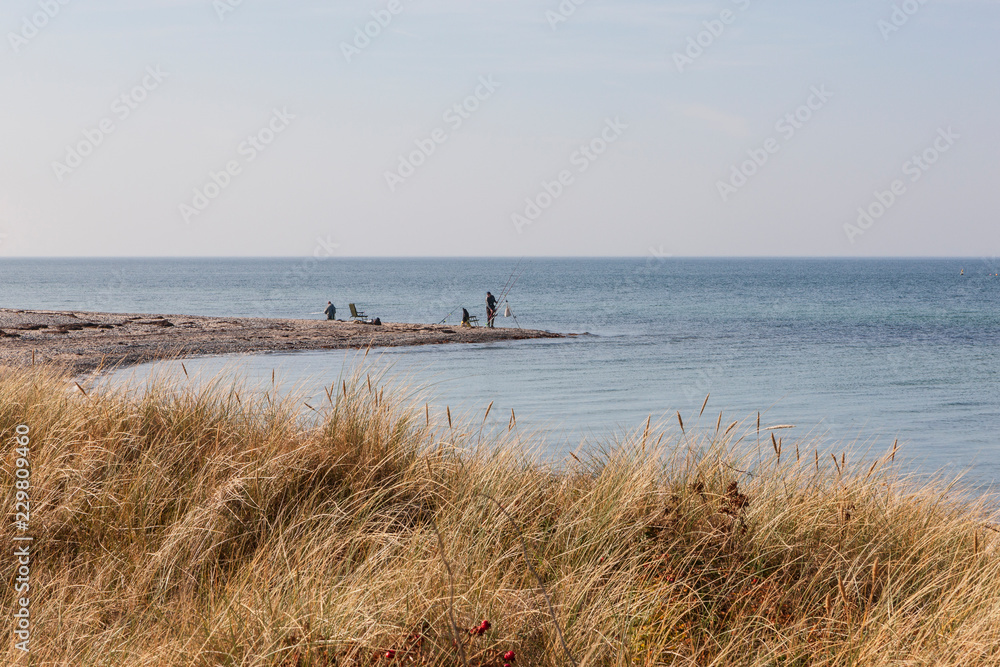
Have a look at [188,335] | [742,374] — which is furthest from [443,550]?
[188,335]

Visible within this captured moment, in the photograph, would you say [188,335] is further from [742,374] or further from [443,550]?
[443,550]

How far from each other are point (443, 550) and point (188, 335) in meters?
31.2

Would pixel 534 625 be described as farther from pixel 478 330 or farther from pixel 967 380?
pixel 478 330

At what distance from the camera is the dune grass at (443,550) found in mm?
3223

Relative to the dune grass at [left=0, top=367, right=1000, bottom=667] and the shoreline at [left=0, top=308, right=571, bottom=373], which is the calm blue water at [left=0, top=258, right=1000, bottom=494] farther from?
the shoreline at [left=0, top=308, right=571, bottom=373]

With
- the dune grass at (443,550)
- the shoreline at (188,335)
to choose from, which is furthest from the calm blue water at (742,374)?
the shoreline at (188,335)

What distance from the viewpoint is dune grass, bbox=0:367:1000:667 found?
10.6 ft

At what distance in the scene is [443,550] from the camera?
3549 mm

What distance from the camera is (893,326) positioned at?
4888cm

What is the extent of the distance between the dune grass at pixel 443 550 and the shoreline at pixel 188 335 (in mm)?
19198

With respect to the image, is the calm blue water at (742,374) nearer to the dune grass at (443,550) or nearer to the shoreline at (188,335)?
the dune grass at (443,550)

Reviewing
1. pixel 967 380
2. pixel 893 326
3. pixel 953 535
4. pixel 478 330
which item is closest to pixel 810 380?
pixel 967 380

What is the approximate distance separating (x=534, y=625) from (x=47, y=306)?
7056 cm

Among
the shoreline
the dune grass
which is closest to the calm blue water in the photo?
the dune grass
